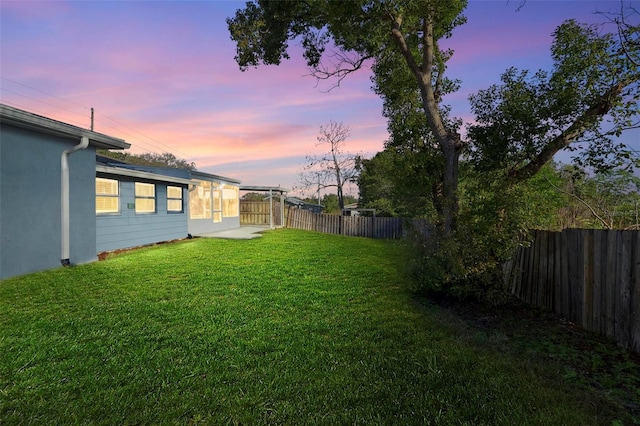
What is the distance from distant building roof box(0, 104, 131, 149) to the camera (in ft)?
18.1

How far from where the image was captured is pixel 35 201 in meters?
6.30

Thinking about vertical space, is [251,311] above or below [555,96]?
below

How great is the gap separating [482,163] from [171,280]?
6.02 metres

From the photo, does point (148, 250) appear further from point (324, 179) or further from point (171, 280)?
point (324, 179)

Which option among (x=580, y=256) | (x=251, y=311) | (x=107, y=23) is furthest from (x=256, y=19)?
(x=580, y=256)

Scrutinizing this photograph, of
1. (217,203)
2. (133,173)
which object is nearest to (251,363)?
(133,173)

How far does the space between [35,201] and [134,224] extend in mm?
3935

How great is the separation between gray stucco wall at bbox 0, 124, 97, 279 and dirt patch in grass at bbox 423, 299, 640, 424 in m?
7.80

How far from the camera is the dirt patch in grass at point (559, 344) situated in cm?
241

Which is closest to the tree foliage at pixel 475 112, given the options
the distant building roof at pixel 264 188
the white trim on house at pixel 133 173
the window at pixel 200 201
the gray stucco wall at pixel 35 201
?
the gray stucco wall at pixel 35 201

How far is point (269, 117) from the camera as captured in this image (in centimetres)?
1447

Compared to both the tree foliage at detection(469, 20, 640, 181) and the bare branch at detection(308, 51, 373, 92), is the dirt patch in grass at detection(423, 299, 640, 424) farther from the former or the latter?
the bare branch at detection(308, 51, 373, 92)

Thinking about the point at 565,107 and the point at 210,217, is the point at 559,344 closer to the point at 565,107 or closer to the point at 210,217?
the point at 565,107

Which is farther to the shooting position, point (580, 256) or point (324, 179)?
point (324, 179)
